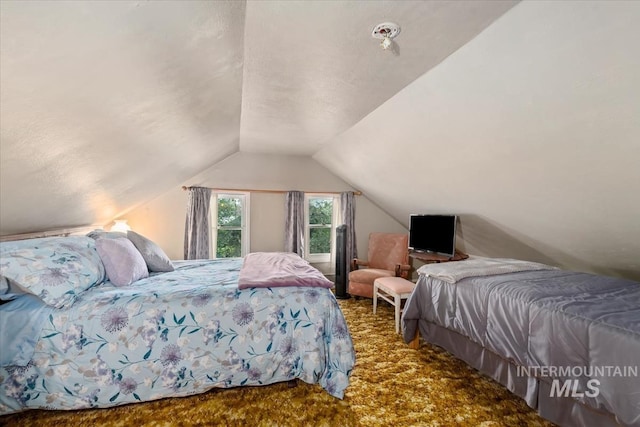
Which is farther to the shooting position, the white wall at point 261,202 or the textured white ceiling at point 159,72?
the white wall at point 261,202

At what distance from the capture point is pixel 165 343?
67.9 inches

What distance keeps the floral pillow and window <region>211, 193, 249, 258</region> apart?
2.58 m

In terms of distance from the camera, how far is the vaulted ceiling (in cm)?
117

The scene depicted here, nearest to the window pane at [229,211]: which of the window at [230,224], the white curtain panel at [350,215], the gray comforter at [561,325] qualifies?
the window at [230,224]

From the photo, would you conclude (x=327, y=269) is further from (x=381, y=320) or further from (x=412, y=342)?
(x=412, y=342)

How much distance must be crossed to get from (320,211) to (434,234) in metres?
2.05

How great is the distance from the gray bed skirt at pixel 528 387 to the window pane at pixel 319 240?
2778 millimetres

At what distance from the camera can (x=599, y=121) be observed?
148cm

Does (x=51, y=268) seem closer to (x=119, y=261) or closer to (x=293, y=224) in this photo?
(x=119, y=261)

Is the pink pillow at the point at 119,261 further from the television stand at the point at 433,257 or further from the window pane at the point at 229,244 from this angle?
the television stand at the point at 433,257

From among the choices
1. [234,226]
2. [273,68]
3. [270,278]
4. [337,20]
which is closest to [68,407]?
[270,278]

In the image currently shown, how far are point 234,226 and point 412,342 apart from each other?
3.21m

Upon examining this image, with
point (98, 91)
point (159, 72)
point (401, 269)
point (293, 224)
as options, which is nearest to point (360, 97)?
point (159, 72)

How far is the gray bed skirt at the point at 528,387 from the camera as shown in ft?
4.69
